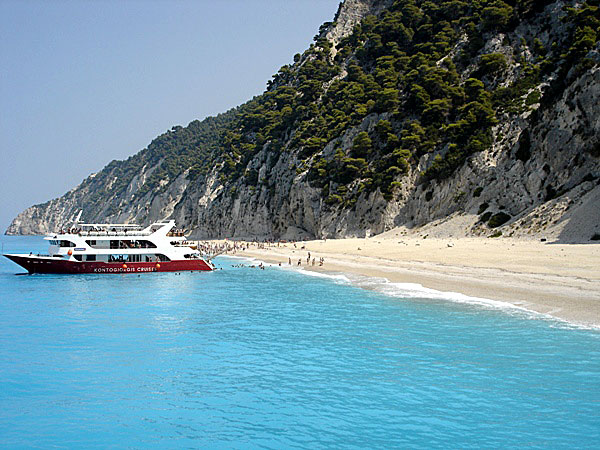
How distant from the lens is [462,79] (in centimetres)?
7400

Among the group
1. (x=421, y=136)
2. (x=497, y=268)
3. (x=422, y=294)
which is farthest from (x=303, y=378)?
(x=421, y=136)

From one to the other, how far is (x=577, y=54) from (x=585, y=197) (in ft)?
63.7

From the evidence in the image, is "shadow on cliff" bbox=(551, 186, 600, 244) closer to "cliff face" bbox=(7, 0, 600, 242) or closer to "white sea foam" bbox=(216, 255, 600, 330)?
"cliff face" bbox=(7, 0, 600, 242)

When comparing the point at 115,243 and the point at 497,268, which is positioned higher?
the point at 115,243

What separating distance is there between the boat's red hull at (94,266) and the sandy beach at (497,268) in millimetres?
12943

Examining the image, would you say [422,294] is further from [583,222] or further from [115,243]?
[115,243]

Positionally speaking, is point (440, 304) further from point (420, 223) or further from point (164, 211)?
point (164, 211)

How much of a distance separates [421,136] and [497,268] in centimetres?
3983

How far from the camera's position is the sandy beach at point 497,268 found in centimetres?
2288

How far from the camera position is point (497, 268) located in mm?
33438

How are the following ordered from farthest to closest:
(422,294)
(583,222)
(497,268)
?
1. (583,222)
2. (497,268)
3. (422,294)

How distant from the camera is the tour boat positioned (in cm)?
4512

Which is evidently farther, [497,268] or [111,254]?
[111,254]

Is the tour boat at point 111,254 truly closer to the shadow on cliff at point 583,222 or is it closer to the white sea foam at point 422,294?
the white sea foam at point 422,294
